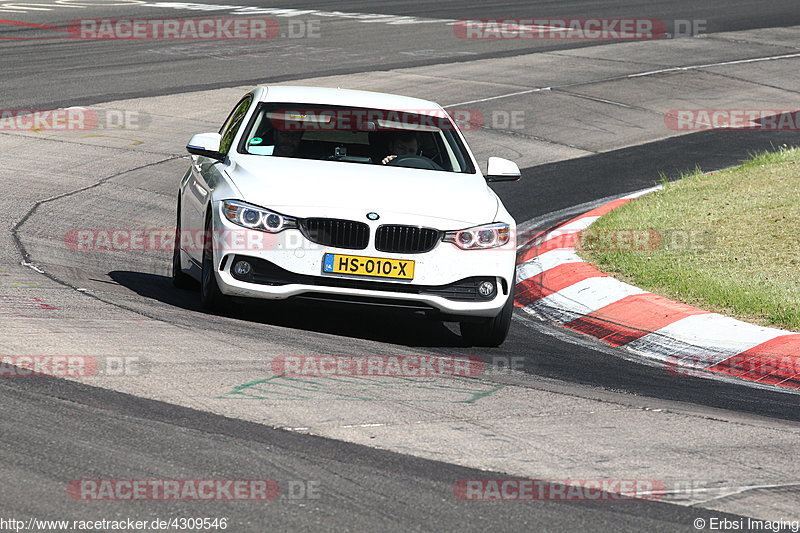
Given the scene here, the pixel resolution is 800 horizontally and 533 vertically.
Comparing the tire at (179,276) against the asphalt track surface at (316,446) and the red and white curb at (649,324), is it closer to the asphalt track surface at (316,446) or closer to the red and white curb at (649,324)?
the asphalt track surface at (316,446)

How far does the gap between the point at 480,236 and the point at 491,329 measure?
0.65 meters

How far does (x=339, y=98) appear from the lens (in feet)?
30.7

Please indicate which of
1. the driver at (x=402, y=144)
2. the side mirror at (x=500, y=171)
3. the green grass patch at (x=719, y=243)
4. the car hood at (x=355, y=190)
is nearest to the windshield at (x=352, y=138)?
the driver at (x=402, y=144)

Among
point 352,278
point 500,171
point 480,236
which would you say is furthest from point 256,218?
point 500,171

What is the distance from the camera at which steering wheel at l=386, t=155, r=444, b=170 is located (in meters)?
8.94

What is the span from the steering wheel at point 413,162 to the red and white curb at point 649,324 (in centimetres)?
152

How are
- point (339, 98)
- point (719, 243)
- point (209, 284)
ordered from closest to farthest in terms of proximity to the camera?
1. point (209, 284)
2. point (339, 98)
3. point (719, 243)

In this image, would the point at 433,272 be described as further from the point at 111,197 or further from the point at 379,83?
the point at 379,83

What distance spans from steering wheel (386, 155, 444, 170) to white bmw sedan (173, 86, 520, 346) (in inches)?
0.4

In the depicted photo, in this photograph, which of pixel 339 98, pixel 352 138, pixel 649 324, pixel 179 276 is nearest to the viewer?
pixel 649 324

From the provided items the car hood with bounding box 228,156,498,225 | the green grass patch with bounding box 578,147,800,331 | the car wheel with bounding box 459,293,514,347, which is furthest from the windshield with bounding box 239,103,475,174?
the green grass patch with bounding box 578,147,800,331

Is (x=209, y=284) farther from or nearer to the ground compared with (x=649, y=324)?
farther from the ground

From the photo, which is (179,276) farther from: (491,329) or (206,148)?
(491,329)

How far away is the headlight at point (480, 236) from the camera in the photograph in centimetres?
788
